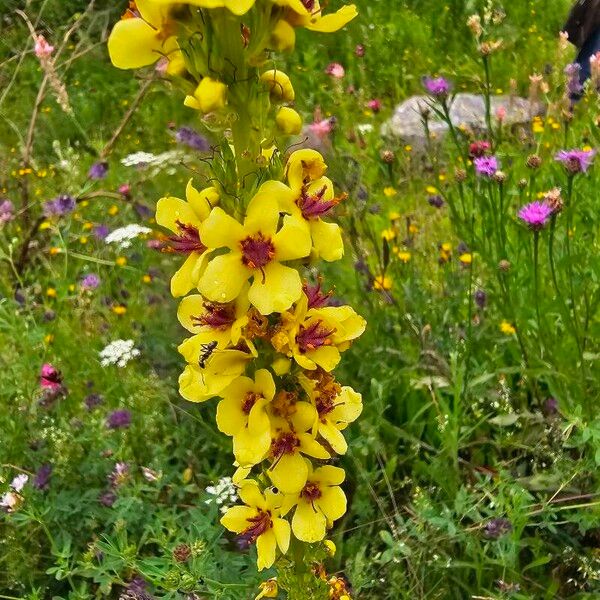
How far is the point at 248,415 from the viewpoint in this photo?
4.03 feet

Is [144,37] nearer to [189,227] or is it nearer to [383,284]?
[189,227]

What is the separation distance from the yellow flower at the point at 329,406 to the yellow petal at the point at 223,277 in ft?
0.67

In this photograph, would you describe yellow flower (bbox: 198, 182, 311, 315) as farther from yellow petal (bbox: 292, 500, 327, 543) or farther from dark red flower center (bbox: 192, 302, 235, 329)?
yellow petal (bbox: 292, 500, 327, 543)

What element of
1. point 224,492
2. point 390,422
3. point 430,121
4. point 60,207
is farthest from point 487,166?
point 430,121

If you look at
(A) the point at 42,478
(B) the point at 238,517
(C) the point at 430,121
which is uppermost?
(B) the point at 238,517

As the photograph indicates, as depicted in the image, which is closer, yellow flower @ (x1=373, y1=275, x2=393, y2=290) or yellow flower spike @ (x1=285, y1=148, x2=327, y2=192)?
yellow flower spike @ (x1=285, y1=148, x2=327, y2=192)

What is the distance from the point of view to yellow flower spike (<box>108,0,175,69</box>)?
1.06m

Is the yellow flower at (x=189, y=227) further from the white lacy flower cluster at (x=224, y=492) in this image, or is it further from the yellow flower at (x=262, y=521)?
the white lacy flower cluster at (x=224, y=492)

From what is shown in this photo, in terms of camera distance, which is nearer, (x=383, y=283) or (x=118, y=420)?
(x=118, y=420)

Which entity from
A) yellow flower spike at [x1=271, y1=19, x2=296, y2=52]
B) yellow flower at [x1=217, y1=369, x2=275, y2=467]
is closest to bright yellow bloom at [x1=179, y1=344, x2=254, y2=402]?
yellow flower at [x1=217, y1=369, x2=275, y2=467]

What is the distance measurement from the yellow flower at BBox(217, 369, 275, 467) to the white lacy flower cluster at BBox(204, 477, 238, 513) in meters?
0.74

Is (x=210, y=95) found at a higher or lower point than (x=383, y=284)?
higher

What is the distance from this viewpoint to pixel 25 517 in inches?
77.0

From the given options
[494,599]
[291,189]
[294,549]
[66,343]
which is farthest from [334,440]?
[66,343]
